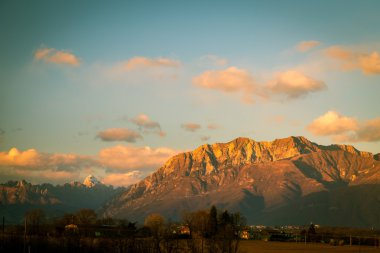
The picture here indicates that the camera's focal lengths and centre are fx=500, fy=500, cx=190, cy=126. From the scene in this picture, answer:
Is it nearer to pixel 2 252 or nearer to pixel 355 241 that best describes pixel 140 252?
pixel 2 252

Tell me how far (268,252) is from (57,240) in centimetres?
5228

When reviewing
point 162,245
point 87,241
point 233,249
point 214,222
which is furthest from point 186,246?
point 214,222

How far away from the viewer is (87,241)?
112 meters

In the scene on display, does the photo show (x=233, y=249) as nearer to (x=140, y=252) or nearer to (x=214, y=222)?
(x=140, y=252)

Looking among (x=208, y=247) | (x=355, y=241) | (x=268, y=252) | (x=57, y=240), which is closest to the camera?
(x=208, y=247)

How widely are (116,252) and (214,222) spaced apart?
337 feet

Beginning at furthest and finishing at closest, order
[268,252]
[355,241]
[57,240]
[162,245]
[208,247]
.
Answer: [355,241] < [268,252] < [57,240] < [162,245] < [208,247]

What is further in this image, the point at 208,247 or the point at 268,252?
the point at 268,252

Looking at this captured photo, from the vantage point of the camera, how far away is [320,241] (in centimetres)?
19725

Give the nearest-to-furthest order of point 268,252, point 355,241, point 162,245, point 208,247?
point 208,247
point 162,245
point 268,252
point 355,241

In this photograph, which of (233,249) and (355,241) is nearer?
(233,249)

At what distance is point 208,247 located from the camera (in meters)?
96.1

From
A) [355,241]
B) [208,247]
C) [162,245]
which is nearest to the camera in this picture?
[208,247]

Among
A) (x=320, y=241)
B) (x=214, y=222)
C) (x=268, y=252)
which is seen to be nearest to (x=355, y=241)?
(x=320, y=241)
